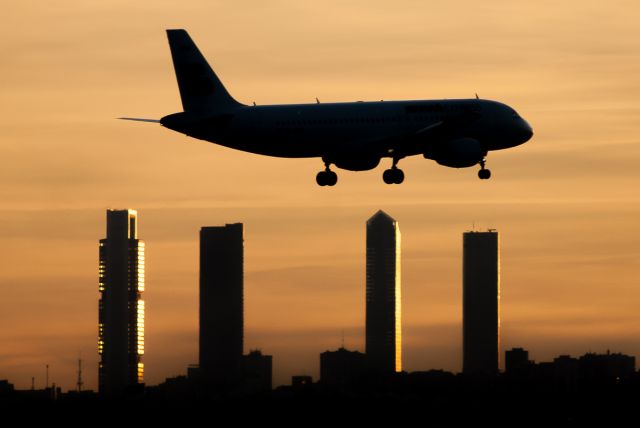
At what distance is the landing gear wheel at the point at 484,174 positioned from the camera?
143875 mm

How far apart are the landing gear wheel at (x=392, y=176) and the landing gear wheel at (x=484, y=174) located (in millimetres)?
6175

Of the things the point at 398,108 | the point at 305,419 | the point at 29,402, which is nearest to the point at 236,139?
the point at 398,108

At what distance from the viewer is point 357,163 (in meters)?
143

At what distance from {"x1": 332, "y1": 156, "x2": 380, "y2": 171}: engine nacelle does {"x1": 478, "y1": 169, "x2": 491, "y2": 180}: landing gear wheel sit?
296 inches

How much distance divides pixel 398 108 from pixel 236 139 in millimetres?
11922

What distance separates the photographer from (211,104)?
143750 mm

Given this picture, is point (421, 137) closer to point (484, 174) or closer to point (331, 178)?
point (484, 174)

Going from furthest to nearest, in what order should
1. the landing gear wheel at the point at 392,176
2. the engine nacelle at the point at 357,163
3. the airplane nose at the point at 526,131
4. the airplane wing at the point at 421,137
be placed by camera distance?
the landing gear wheel at the point at 392,176, the airplane nose at the point at 526,131, the engine nacelle at the point at 357,163, the airplane wing at the point at 421,137

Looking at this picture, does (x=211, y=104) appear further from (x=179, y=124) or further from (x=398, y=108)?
(x=398, y=108)

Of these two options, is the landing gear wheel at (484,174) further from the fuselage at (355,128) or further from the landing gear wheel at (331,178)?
the landing gear wheel at (331,178)

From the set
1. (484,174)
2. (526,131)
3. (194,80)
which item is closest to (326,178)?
(484,174)

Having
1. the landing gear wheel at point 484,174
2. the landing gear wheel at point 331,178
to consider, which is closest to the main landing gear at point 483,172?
the landing gear wheel at point 484,174

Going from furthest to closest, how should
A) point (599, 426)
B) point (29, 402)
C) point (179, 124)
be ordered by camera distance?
point (29, 402), point (599, 426), point (179, 124)

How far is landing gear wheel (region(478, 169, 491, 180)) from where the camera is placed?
144 metres
